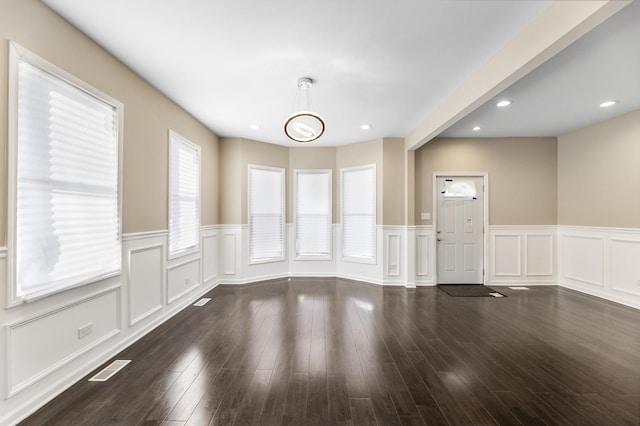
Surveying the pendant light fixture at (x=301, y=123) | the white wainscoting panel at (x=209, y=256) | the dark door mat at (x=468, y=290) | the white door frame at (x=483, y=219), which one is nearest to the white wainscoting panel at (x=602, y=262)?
the white door frame at (x=483, y=219)

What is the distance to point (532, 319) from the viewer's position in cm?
374

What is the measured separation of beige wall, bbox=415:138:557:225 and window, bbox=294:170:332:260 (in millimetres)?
1872

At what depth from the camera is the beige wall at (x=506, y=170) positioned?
5.59m

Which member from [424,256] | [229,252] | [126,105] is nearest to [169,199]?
[126,105]

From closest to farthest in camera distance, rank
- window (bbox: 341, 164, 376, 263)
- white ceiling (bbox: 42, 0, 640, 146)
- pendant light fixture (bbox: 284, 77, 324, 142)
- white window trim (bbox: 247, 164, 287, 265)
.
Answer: white ceiling (bbox: 42, 0, 640, 146)
pendant light fixture (bbox: 284, 77, 324, 142)
white window trim (bbox: 247, 164, 287, 265)
window (bbox: 341, 164, 376, 263)

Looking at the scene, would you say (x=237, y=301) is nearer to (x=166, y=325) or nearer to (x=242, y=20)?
(x=166, y=325)

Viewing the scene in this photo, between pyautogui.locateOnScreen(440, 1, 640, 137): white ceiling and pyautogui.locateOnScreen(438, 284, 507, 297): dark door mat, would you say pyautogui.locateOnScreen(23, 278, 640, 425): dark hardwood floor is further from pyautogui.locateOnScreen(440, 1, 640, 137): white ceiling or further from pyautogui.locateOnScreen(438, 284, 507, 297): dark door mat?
pyautogui.locateOnScreen(440, 1, 640, 137): white ceiling

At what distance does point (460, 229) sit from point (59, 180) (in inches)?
232

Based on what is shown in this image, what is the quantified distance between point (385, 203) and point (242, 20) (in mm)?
4100

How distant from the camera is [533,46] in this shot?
7.33 feet

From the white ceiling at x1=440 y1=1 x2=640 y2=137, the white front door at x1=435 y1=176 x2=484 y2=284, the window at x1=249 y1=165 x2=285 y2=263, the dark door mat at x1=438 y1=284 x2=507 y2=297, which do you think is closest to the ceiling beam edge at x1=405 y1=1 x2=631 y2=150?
the white ceiling at x1=440 y1=1 x2=640 y2=137

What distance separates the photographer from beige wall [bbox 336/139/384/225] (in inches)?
223

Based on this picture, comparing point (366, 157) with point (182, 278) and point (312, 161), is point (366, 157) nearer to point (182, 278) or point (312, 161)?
point (312, 161)

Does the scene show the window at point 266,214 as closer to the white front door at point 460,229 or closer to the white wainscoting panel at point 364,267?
the white wainscoting panel at point 364,267
